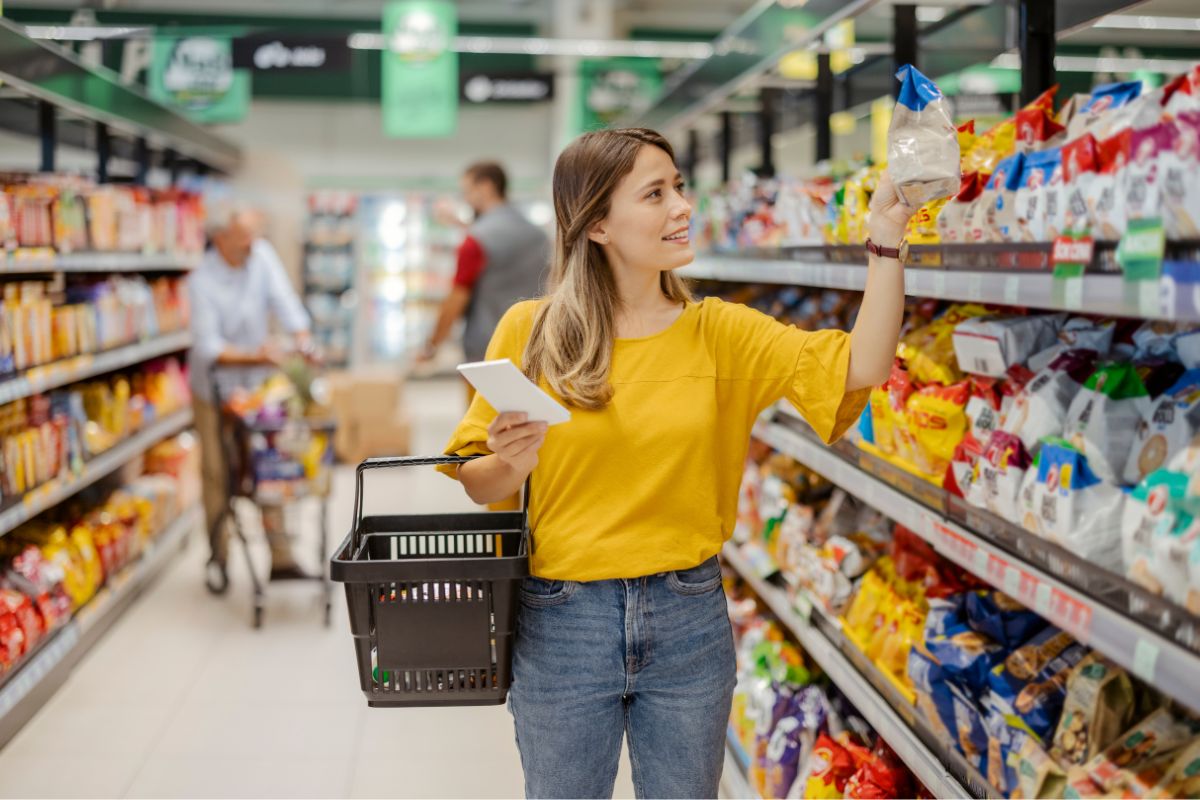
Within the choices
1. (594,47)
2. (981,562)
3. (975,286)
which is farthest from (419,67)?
(981,562)

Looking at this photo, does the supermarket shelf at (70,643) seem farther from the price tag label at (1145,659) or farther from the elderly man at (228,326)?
the price tag label at (1145,659)

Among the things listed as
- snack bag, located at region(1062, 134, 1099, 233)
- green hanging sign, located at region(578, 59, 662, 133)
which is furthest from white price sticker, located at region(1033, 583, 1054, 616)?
green hanging sign, located at region(578, 59, 662, 133)

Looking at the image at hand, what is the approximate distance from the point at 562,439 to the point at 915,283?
28.5 inches

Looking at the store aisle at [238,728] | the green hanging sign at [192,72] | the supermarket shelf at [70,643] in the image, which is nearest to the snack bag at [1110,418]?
the store aisle at [238,728]

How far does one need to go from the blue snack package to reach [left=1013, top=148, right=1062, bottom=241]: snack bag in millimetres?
775

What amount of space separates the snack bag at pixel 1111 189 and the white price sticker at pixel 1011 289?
0.18 meters

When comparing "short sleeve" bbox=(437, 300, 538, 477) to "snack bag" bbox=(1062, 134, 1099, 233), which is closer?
"snack bag" bbox=(1062, 134, 1099, 233)

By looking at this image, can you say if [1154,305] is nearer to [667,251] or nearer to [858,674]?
[667,251]

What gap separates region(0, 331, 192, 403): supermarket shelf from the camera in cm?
384

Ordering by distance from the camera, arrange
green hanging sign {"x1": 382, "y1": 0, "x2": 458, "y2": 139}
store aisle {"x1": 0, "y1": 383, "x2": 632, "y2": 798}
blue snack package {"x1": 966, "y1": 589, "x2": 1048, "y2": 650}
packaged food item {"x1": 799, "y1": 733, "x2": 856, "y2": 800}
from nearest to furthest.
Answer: blue snack package {"x1": 966, "y1": 589, "x2": 1048, "y2": 650} → packaged food item {"x1": 799, "y1": 733, "x2": 856, "y2": 800} → store aisle {"x1": 0, "y1": 383, "x2": 632, "y2": 798} → green hanging sign {"x1": 382, "y1": 0, "x2": 458, "y2": 139}

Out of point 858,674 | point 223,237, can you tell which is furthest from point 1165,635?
point 223,237

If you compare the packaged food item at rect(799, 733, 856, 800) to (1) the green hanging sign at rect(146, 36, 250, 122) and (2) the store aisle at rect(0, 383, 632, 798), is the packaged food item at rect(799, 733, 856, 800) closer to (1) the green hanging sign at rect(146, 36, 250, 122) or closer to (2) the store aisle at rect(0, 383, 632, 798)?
(2) the store aisle at rect(0, 383, 632, 798)

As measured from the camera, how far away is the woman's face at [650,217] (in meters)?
1.96

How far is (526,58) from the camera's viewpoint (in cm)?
1481
